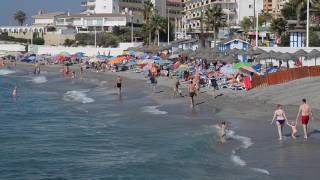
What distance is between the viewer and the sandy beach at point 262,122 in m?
17.4

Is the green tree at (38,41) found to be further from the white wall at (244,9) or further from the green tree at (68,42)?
the white wall at (244,9)

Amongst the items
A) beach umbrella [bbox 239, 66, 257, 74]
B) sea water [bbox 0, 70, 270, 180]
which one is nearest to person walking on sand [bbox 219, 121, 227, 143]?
sea water [bbox 0, 70, 270, 180]

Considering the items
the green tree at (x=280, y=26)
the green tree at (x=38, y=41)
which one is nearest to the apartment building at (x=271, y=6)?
the green tree at (x=280, y=26)

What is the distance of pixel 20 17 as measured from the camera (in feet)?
580

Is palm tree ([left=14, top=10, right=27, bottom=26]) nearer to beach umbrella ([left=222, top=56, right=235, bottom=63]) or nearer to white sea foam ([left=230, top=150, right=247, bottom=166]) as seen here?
beach umbrella ([left=222, top=56, right=235, bottom=63])

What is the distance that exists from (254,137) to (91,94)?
2420 cm

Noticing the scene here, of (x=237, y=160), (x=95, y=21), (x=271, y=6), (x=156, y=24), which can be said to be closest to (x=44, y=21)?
(x=95, y=21)

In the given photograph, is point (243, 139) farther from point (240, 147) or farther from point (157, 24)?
point (157, 24)

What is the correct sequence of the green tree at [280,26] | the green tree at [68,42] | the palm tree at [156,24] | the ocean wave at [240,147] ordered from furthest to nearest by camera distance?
the green tree at [68,42]
the palm tree at [156,24]
the green tree at [280,26]
the ocean wave at [240,147]

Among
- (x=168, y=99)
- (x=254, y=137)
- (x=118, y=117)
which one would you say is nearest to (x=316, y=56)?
(x=168, y=99)

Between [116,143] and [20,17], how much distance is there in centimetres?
16046

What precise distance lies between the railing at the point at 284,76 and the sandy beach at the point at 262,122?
1035 mm

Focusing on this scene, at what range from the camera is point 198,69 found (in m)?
48.1

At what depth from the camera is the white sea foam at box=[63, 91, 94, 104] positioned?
4051cm
